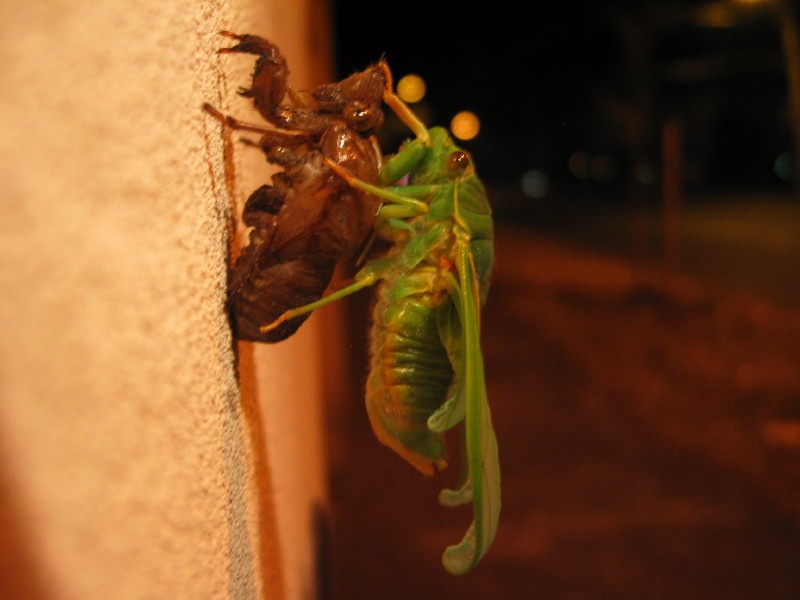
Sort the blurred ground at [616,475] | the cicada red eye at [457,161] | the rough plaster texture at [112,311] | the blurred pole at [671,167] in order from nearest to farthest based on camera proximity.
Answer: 1. the rough plaster texture at [112,311]
2. the cicada red eye at [457,161]
3. the blurred ground at [616,475]
4. the blurred pole at [671,167]

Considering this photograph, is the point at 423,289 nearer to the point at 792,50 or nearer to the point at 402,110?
the point at 402,110

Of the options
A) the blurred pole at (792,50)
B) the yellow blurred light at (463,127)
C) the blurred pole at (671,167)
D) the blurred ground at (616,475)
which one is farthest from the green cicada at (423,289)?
the blurred pole at (792,50)

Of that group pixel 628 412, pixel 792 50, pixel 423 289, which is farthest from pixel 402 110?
pixel 792 50

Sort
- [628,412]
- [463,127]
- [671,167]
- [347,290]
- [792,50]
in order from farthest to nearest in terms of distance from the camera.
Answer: [792,50], [671,167], [628,412], [463,127], [347,290]

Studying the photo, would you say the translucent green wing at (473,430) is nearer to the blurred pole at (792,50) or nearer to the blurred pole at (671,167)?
the blurred pole at (671,167)

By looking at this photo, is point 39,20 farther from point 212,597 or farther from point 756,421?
point 756,421

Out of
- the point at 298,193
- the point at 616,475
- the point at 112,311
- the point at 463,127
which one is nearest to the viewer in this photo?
the point at 112,311
